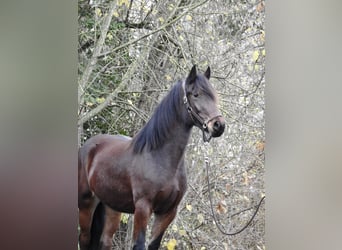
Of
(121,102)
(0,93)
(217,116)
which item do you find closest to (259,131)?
(217,116)

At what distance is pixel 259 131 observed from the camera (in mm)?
1831

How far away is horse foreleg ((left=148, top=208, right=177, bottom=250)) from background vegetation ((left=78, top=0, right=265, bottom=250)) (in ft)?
0.10

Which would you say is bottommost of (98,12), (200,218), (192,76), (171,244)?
(171,244)

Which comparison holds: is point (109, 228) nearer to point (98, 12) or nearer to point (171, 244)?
point (171, 244)

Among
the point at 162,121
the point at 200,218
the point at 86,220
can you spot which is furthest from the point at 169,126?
the point at 86,220

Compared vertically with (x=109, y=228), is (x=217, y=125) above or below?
above

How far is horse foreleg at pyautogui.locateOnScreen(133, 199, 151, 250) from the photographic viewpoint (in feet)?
6.00

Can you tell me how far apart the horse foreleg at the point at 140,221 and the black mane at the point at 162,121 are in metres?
0.21

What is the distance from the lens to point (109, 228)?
189 cm

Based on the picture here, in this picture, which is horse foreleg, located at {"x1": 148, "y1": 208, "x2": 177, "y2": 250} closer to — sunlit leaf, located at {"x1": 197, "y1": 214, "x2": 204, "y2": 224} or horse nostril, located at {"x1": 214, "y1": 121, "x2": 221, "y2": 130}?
sunlit leaf, located at {"x1": 197, "y1": 214, "x2": 204, "y2": 224}

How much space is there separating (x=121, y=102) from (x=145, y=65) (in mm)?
177

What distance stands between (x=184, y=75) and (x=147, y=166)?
0.39 meters

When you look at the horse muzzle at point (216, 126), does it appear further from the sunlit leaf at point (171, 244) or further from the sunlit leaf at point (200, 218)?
the sunlit leaf at point (171, 244)

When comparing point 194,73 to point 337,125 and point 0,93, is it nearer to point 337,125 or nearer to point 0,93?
point 337,125
